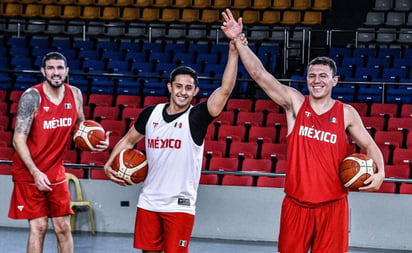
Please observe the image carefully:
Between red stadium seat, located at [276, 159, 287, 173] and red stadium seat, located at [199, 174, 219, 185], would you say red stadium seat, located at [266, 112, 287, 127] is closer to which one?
red stadium seat, located at [276, 159, 287, 173]

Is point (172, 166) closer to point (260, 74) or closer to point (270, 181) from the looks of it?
point (260, 74)

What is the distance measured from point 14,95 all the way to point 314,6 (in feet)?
24.2

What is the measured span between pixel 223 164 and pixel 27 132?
4.43 m

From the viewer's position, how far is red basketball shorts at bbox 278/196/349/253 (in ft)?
14.1

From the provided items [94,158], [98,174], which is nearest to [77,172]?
[98,174]

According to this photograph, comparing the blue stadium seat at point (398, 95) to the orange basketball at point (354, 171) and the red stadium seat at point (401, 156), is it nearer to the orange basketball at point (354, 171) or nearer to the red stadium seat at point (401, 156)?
the red stadium seat at point (401, 156)

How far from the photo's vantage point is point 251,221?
821cm

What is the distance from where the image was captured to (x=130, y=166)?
4.59 metres

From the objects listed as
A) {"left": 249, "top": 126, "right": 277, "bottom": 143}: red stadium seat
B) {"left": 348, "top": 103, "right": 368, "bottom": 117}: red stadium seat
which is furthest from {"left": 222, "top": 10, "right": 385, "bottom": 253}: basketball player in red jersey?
{"left": 348, "top": 103, "right": 368, "bottom": 117}: red stadium seat

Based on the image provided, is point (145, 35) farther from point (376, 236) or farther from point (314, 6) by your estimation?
point (376, 236)

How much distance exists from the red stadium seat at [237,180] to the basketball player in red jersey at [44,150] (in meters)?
3.87

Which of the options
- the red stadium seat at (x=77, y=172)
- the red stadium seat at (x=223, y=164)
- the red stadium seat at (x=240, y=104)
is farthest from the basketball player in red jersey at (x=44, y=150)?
the red stadium seat at (x=240, y=104)

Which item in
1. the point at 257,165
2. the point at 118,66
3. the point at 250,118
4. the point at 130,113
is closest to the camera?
the point at 257,165

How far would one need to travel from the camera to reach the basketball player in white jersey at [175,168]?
14.6 ft
